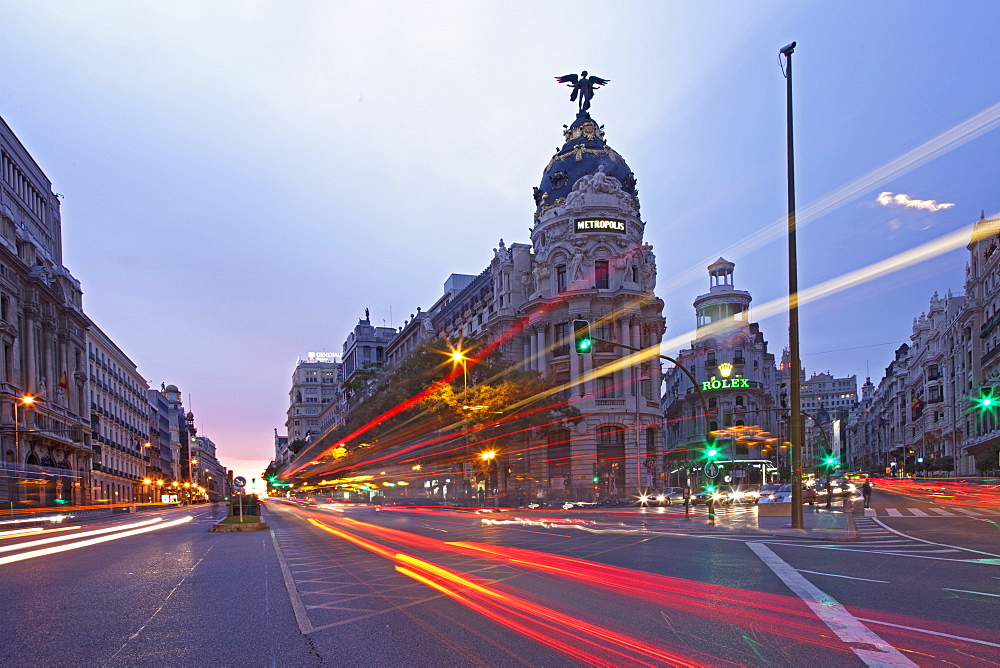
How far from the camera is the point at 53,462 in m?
61.2

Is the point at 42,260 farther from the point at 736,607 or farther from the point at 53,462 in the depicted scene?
the point at 736,607

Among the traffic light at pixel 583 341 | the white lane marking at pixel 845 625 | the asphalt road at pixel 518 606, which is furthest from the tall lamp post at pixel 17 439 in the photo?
the white lane marking at pixel 845 625

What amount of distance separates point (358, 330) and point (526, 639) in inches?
5656

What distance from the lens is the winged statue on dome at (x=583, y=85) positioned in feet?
249

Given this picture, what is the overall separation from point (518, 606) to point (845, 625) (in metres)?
3.57

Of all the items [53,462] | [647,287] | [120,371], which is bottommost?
[53,462]

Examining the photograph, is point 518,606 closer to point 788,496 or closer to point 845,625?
point 845,625

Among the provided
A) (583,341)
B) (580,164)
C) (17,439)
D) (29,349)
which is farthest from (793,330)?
(29,349)

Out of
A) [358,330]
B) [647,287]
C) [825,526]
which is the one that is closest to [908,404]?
[647,287]

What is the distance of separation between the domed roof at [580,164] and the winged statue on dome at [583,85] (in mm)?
2029

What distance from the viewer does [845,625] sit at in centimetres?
782

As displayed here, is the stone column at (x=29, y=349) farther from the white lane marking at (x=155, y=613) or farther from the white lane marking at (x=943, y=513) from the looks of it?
the white lane marking at (x=943, y=513)

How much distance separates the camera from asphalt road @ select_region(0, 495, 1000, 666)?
6895 mm

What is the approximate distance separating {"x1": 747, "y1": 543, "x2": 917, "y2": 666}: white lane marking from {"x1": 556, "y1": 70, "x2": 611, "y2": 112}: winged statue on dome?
69295 mm
